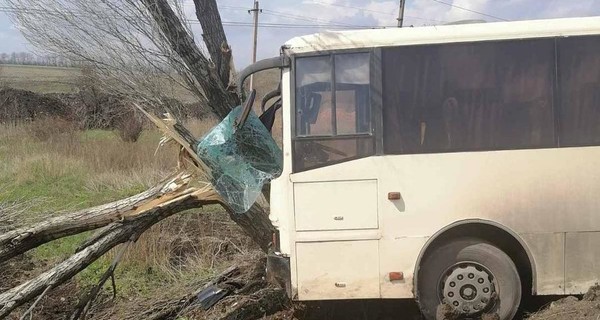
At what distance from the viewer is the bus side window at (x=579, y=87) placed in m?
5.47

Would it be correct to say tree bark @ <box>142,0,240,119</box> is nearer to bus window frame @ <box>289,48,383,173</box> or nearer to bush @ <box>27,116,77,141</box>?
bus window frame @ <box>289,48,383,173</box>

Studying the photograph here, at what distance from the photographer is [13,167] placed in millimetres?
17547

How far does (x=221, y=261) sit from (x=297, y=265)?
2927mm

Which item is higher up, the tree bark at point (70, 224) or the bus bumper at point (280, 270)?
the tree bark at point (70, 224)

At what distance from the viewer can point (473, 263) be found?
554cm

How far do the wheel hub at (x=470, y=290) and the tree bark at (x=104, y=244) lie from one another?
2.54m

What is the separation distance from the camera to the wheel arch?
5496 mm

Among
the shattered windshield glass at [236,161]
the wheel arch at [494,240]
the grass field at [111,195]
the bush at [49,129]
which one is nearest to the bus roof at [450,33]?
the grass field at [111,195]

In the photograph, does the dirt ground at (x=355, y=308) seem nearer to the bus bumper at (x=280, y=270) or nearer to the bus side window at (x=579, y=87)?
the bus bumper at (x=280, y=270)

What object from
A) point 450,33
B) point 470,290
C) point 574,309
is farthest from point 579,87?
point 470,290

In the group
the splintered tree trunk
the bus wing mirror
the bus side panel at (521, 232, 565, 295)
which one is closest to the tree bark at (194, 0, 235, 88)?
Answer: the splintered tree trunk

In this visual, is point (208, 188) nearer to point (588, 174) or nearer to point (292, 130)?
point (292, 130)

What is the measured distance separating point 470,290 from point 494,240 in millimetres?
503

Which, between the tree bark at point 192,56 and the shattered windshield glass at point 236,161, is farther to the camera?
the tree bark at point 192,56
